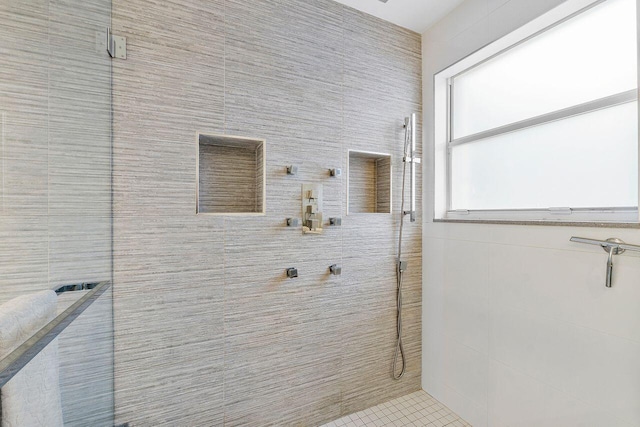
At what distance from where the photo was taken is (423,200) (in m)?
1.96

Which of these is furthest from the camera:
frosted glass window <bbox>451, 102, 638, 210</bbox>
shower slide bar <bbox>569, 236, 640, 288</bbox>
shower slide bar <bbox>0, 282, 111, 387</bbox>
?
frosted glass window <bbox>451, 102, 638, 210</bbox>

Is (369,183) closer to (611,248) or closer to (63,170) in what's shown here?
(611,248)

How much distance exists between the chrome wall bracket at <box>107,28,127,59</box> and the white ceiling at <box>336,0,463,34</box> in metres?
1.20

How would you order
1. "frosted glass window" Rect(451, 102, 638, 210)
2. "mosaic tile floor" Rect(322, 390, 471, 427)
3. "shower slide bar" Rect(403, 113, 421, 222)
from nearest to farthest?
1. "frosted glass window" Rect(451, 102, 638, 210)
2. "mosaic tile floor" Rect(322, 390, 471, 427)
3. "shower slide bar" Rect(403, 113, 421, 222)

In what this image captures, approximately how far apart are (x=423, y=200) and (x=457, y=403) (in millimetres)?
1301

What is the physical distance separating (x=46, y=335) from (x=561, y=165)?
2.01 meters

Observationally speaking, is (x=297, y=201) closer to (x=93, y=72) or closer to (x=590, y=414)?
(x=93, y=72)

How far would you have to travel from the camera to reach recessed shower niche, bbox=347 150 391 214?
186 centimetres

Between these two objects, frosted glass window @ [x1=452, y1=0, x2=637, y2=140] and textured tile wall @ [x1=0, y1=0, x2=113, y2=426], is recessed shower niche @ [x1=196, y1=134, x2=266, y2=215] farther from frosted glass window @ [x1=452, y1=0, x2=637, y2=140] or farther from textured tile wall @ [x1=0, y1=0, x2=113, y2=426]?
frosted glass window @ [x1=452, y1=0, x2=637, y2=140]

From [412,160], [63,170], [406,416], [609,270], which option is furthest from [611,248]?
[63,170]

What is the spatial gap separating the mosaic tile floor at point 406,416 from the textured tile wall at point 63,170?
1291 millimetres

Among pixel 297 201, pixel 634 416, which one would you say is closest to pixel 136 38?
pixel 297 201

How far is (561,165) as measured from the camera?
52.4 inches

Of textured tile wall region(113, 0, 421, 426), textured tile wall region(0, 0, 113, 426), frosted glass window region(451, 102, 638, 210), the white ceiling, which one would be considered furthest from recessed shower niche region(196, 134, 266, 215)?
frosted glass window region(451, 102, 638, 210)
